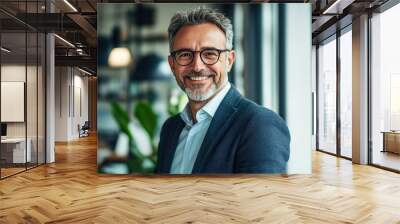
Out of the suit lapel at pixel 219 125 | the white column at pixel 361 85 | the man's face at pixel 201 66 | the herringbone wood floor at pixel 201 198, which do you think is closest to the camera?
the herringbone wood floor at pixel 201 198

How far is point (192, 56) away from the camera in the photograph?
6.25 m

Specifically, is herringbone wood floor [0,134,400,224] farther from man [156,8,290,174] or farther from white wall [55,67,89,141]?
white wall [55,67,89,141]

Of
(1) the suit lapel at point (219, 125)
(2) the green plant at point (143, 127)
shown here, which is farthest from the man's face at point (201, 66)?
(2) the green plant at point (143, 127)

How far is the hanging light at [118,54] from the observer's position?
6.59 meters

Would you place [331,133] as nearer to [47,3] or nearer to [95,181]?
[95,181]

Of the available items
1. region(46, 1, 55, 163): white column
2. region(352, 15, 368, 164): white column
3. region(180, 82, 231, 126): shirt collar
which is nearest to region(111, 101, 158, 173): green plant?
region(180, 82, 231, 126): shirt collar

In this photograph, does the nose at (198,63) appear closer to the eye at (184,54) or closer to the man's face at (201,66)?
the man's face at (201,66)

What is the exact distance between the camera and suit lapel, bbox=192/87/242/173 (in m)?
6.13

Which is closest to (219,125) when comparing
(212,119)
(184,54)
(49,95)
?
(212,119)

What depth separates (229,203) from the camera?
4.76 metres

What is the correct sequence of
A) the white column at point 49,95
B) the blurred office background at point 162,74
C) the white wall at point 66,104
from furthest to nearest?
the white wall at point 66,104, the white column at point 49,95, the blurred office background at point 162,74

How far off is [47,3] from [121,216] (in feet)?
19.2

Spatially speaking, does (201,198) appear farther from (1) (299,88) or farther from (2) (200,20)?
(2) (200,20)

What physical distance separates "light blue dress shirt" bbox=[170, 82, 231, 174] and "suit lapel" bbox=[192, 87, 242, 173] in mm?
59
